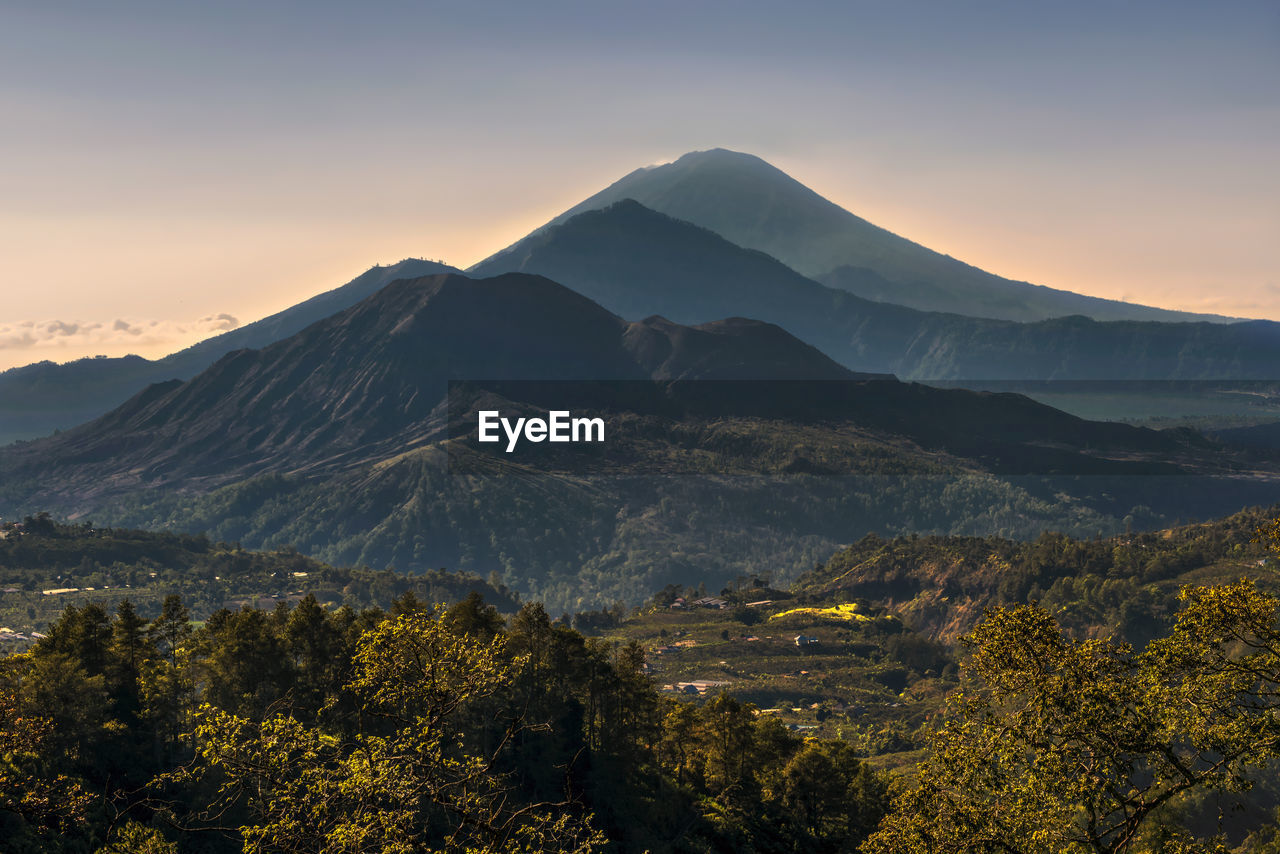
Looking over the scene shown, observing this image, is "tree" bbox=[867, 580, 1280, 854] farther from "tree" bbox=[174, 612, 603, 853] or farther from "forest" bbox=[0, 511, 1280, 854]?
"tree" bbox=[174, 612, 603, 853]

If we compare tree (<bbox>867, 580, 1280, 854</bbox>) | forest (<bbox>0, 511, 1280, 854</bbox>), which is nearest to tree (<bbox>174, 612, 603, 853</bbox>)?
forest (<bbox>0, 511, 1280, 854</bbox>)

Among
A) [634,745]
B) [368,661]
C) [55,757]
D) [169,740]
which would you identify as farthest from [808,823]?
[368,661]

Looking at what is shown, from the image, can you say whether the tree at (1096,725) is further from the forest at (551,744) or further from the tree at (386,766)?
the tree at (386,766)

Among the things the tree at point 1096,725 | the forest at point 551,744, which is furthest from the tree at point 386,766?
the tree at point 1096,725

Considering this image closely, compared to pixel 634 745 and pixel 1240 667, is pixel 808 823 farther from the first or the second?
pixel 1240 667

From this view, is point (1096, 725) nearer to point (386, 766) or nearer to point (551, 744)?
point (386, 766)

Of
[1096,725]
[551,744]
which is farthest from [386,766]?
[551,744]

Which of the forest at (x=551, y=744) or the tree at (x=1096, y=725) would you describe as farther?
the tree at (x=1096, y=725)

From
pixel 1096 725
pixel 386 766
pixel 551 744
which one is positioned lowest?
pixel 551 744
